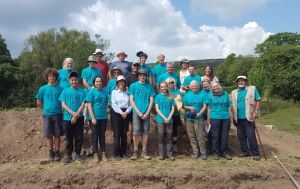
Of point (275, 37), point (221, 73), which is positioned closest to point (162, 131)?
point (275, 37)

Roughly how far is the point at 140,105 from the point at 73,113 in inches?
55.3

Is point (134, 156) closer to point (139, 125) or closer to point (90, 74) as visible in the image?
point (139, 125)

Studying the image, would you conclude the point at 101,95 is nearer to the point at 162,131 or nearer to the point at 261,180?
the point at 162,131

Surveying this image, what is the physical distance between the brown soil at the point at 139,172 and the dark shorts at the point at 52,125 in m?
0.63

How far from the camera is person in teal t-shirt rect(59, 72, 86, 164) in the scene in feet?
28.7

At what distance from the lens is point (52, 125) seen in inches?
351

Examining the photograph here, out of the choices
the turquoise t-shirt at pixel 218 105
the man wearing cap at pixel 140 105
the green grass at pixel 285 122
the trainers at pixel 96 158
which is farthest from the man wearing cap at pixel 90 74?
the green grass at pixel 285 122

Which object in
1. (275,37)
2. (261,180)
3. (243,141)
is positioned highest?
(275,37)

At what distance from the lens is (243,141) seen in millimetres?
10094

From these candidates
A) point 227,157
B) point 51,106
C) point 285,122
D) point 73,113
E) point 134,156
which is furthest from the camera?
point 285,122

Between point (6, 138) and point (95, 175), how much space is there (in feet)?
11.0

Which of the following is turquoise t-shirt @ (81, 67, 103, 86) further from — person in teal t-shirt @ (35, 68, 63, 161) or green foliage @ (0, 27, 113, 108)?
green foliage @ (0, 27, 113, 108)

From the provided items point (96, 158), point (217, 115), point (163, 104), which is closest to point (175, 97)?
point (163, 104)

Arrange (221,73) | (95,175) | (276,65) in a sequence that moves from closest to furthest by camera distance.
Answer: (95,175) → (276,65) → (221,73)
